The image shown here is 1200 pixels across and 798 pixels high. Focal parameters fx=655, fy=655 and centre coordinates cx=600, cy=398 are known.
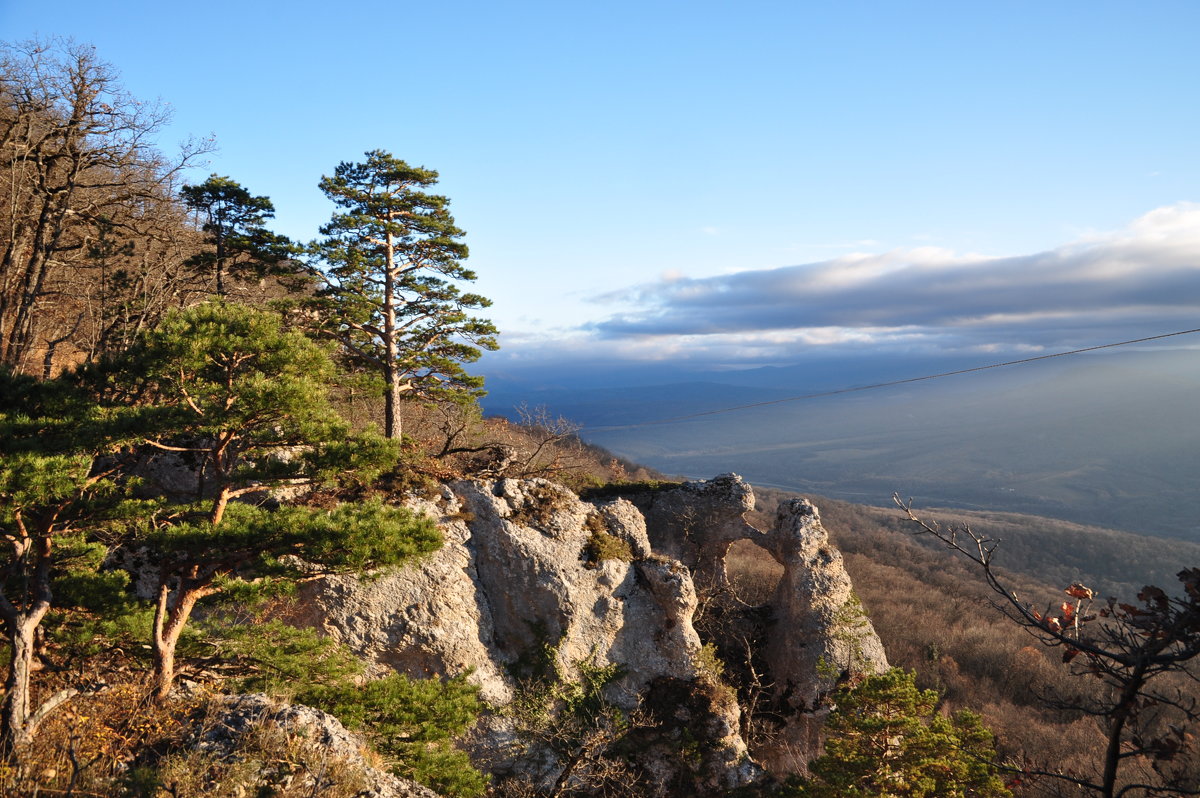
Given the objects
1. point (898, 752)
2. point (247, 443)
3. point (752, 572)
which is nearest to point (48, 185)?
point (247, 443)

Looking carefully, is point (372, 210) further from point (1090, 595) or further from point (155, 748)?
point (1090, 595)

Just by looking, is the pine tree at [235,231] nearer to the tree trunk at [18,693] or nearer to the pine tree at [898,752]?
the tree trunk at [18,693]

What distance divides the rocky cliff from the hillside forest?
2.60ft

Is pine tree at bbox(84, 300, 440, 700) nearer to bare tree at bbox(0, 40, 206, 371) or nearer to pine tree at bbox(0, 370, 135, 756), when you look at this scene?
pine tree at bbox(0, 370, 135, 756)

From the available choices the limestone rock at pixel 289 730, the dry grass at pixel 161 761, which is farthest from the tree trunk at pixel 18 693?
the limestone rock at pixel 289 730

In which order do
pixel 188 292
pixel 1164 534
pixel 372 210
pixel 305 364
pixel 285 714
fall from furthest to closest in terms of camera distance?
pixel 1164 534, pixel 188 292, pixel 372 210, pixel 305 364, pixel 285 714

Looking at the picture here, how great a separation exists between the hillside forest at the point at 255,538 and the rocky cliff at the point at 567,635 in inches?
31.2

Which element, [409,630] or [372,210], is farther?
[372,210]

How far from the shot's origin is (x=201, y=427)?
9602 millimetres

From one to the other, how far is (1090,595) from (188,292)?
93.6 feet

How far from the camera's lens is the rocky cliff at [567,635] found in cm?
1716

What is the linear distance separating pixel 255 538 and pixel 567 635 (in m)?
11.2

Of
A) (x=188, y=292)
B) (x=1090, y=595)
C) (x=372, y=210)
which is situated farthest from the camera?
(x=188, y=292)

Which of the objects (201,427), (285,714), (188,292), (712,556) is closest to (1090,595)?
(285,714)
